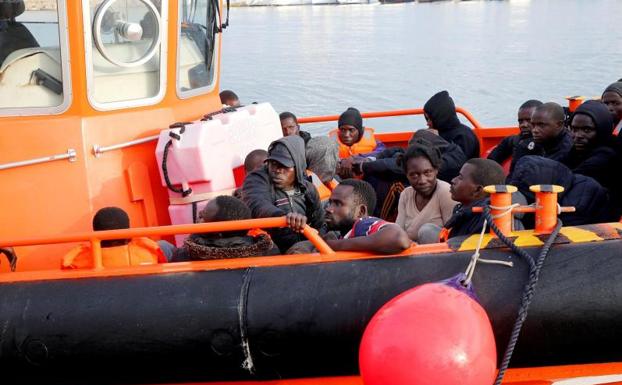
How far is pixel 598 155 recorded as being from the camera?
12.1ft

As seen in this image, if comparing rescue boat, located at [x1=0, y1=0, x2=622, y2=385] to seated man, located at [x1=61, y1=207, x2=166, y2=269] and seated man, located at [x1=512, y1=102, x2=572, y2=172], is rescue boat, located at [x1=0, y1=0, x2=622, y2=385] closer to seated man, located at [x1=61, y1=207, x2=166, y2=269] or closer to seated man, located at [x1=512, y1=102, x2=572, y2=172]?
seated man, located at [x1=61, y1=207, x2=166, y2=269]

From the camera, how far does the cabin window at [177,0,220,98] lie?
4078 mm

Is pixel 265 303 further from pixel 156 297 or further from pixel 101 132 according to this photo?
pixel 101 132

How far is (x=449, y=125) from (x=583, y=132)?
4.73 feet

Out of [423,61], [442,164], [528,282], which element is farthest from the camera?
[423,61]

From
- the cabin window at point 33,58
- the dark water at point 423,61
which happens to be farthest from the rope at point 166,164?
the dark water at point 423,61

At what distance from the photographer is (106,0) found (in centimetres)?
356

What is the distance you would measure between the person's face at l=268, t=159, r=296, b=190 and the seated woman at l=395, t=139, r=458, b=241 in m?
0.59

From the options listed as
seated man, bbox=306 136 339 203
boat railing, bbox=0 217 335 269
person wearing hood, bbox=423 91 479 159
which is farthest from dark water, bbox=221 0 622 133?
boat railing, bbox=0 217 335 269

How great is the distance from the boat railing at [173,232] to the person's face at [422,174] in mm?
1002

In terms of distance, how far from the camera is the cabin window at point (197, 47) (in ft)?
13.4

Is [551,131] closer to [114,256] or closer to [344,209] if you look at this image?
[344,209]

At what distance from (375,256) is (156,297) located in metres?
0.82

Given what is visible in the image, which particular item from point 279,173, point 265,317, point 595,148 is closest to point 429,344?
point 265,317
